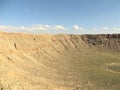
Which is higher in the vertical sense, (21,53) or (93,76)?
(21,53)

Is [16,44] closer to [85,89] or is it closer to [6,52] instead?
[6,52]

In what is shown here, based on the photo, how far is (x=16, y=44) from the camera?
199 ft

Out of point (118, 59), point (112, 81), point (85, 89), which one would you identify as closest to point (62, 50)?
point (118, 59)

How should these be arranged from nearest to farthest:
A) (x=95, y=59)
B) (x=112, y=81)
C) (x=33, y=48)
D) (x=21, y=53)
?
1. (x=112, y=81)
2. (x=21, y=53)
3. (x=33, y=48)
4. (x=95, y=59)

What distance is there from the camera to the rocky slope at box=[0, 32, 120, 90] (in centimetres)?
3738

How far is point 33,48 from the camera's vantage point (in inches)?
2576

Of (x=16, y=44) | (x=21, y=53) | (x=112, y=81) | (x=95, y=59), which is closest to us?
(x=112, y=81)

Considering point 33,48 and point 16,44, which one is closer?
point 16,44

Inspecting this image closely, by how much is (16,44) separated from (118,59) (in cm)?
3651

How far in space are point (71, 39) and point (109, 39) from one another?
16928 mm

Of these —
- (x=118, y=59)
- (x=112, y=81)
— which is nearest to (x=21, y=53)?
(x=112, y=81)

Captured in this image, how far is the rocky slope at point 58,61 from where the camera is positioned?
1471 inches

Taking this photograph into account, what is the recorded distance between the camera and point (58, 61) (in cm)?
6381

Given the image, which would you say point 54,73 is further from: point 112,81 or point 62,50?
point 62,50
